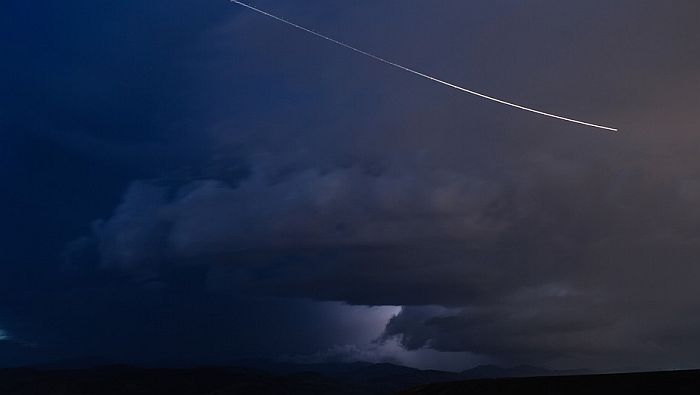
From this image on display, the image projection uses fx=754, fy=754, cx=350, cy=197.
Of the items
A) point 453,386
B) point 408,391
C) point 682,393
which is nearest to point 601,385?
point 682,393

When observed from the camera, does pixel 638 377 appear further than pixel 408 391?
No

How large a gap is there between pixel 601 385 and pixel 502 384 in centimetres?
1483

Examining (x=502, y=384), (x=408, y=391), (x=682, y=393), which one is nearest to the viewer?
(x=682, y=393)

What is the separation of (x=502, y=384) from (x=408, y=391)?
14.8 meters

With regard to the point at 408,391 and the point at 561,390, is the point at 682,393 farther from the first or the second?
the point at 408,391

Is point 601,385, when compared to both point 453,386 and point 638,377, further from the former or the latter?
point 453,386

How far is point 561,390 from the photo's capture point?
8288cm

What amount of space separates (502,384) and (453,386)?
7.54 m

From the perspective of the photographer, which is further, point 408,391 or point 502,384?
point 408,391

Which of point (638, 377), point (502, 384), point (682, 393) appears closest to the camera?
point (682, 393)

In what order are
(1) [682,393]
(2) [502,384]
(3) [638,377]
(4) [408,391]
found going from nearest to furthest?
1. (1) [682,393]
2. (3) [638,377]
3. (2) [502,384]
4. (4) [408,391]

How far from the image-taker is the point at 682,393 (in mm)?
72250

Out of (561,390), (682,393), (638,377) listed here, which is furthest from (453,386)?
(682,393)

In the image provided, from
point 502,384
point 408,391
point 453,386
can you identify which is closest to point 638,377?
point 502,384
